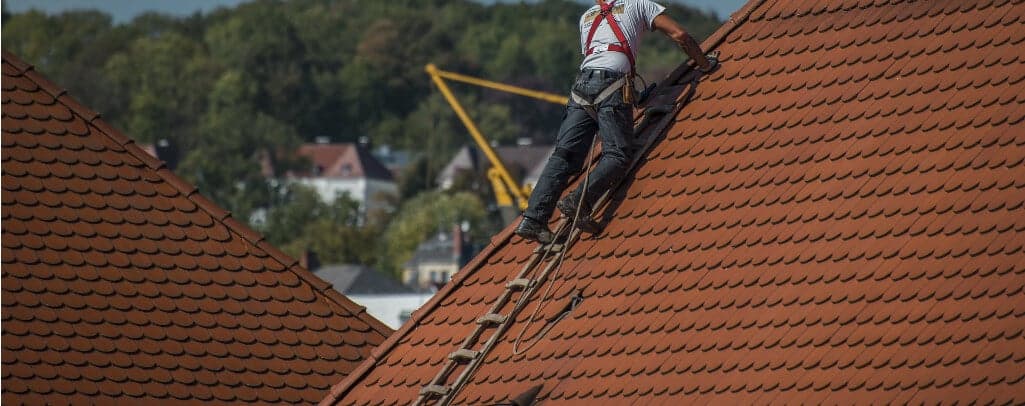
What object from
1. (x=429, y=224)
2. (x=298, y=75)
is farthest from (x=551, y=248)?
(x=298, y=75)

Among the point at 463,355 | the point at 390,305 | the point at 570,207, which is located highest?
the point at 390,305

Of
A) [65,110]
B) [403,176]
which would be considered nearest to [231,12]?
[403,176]

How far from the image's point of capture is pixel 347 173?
164 m

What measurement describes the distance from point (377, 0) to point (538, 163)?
42653 mm

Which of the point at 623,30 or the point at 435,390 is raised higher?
the point at 623,30

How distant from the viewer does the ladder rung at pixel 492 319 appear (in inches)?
544

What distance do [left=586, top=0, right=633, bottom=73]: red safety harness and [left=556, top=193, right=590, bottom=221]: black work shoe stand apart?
3.55 ft

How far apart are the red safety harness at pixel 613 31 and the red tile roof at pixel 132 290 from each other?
3.33m

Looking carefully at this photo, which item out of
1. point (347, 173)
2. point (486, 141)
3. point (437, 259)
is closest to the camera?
point (486, 141)

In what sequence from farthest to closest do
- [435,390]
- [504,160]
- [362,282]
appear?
[504,160] → [362,282] → [435,390]

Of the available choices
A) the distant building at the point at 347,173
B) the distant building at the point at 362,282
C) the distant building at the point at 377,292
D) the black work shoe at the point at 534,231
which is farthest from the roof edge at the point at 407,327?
the distant building at the point at 347,173

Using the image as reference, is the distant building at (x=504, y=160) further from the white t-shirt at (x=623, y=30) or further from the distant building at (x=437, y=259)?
the white t-shirt at (x=623, y=30)

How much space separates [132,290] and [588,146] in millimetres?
3827

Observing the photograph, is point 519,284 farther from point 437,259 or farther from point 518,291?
point 437,259
